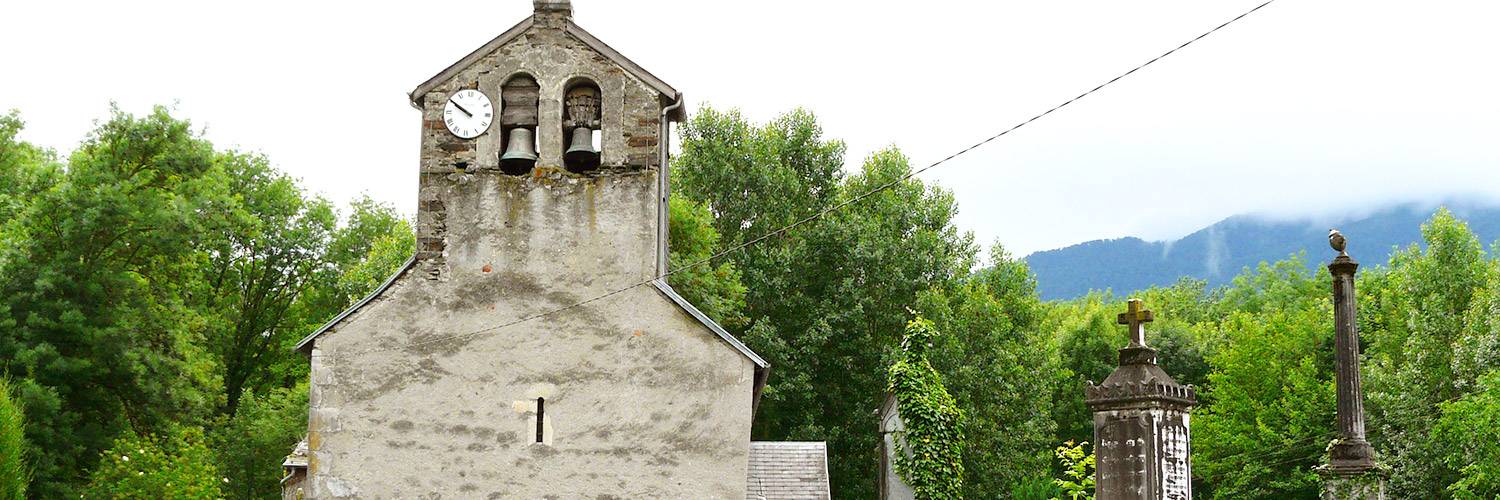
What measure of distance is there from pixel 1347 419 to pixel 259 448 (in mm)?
23426

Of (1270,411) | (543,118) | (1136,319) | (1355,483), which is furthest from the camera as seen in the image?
(1270,411)

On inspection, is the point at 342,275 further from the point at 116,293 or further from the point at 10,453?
the point at 10,453

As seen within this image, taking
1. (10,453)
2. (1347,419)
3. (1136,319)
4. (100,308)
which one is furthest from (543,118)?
(100,308)

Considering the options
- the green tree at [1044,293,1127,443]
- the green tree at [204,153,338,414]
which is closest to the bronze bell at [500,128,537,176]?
the green tree at [204,153,338,414]

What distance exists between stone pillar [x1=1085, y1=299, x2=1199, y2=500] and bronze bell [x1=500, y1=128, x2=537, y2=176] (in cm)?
706

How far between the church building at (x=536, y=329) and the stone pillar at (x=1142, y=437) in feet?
17.4

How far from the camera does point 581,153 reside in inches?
572

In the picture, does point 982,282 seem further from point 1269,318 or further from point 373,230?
point 373,230

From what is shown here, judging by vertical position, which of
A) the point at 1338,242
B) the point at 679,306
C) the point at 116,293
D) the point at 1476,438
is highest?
the point at 116,293

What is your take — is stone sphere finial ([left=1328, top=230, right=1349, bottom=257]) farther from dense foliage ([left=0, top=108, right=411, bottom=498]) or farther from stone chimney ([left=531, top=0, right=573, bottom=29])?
dense foliage ([left=0, top=108, right=411, bottom=498])

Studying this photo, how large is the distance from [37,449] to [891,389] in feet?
55.0

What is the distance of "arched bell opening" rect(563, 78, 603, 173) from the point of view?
14617 mm

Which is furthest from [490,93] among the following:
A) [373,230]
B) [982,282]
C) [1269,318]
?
[1269,318]

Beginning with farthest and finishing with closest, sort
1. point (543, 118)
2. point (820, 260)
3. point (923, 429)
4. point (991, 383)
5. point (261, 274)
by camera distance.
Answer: point (261, 274), point (820, 260), point (991, 383), point (923, 429), point (543, 118)
